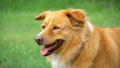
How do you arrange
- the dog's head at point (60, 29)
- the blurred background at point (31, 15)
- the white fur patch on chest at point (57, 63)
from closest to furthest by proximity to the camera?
1. the dog's head at point (60, 29)
2. the white fur patch on chest at point (57, 63)
3. the blurred background at point (31, 15)

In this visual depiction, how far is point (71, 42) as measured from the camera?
8.92 meters

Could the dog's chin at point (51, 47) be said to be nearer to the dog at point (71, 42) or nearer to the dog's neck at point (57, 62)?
→ the dog at point (71, 42)

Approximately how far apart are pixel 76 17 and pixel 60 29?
0.35m

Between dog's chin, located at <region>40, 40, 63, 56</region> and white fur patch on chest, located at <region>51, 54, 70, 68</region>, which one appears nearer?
dog's chin, located at <region>40, 40, 63, 56</region>

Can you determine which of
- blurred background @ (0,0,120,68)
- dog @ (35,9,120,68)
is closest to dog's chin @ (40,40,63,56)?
dog @ (35,9,120,68)

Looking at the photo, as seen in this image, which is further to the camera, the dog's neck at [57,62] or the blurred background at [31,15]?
the blurred background at [31,15]

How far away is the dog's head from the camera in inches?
348

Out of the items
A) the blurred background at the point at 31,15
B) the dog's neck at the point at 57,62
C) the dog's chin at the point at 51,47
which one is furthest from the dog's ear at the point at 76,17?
the blurred background at the point at 31,15

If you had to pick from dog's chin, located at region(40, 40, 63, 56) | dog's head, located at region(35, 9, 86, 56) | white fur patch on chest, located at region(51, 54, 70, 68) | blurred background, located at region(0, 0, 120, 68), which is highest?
dog's head, located at region(35, 9, 86, 56)

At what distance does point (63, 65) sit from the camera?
895 centimetres

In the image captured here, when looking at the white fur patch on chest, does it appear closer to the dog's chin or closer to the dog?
the dog

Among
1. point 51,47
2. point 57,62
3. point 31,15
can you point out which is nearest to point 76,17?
point 51,47

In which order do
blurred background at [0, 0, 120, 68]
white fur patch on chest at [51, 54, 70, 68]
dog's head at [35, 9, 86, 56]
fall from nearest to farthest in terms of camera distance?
dog's head at [35, 9, 86, 56]
white fur patch on chest at [51, 54, 70, 68]
blurred background at [0, 0, 120, 68]

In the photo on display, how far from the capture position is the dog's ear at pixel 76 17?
8873 millimetres
